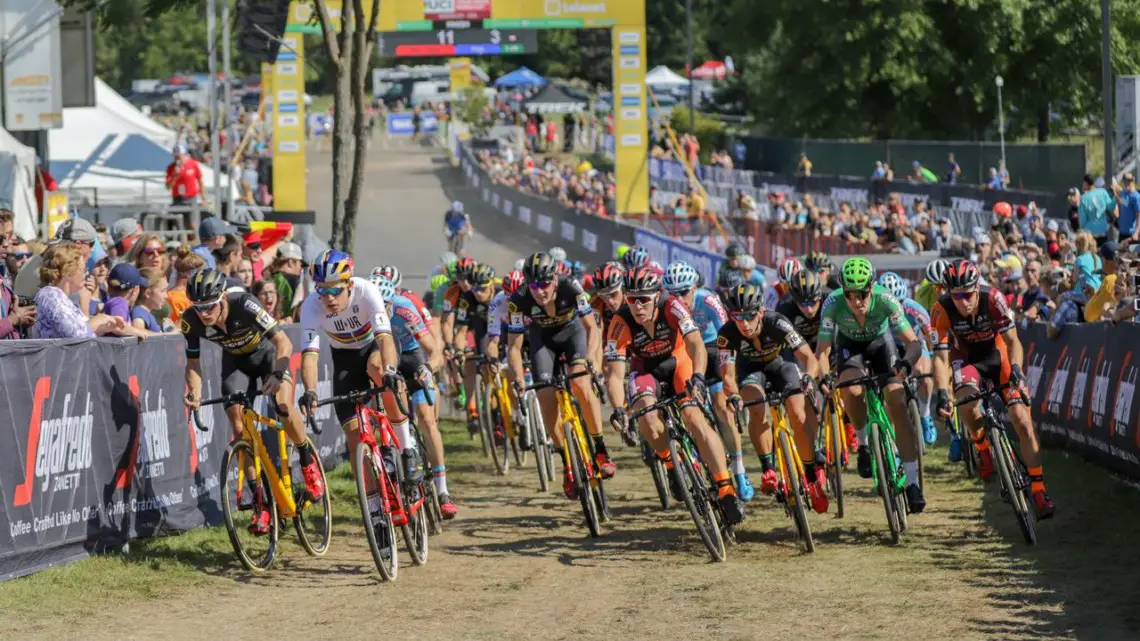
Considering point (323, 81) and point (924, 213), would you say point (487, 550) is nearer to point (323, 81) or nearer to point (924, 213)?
point (924, 213)

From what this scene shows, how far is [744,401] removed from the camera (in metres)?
11.8

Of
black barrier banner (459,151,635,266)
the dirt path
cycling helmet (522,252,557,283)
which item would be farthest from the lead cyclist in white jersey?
black barrier banner (459,151,635,266)

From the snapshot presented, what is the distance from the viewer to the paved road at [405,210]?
4306 cm

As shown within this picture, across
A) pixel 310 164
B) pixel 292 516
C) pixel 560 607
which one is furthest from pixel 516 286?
pixel 310 164

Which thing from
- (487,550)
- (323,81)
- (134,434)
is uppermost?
(323,81)

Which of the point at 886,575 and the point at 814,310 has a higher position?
the point at 814,310

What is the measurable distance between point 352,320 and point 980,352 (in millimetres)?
4456

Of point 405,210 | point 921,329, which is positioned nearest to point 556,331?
point 921,329

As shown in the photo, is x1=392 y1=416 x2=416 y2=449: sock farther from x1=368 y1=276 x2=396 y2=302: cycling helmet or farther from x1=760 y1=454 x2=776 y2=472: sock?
x1=760 y1=454 x2=776 y2=472: sock

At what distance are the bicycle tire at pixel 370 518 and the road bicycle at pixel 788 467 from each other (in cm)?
248

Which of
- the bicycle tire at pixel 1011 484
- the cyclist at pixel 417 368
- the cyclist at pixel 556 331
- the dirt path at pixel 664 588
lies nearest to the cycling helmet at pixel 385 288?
the cyclist at pixel 417 368

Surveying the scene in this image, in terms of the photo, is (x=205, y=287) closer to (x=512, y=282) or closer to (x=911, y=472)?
(x=512, y=282)

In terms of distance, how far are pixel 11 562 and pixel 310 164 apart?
58.2 meters

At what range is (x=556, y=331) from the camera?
41.9 ft
